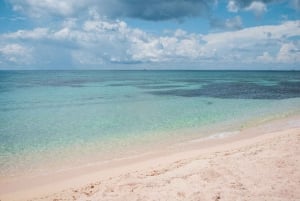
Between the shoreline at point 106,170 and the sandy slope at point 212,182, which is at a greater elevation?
the sandy slope at point 212,182

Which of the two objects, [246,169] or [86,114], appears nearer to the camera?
[246,169]

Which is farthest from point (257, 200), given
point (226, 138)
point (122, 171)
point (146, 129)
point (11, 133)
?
point (11, 133)

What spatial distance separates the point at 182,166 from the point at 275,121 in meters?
13.2

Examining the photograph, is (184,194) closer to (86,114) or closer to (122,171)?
(122,171)

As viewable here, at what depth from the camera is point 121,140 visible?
593 inches

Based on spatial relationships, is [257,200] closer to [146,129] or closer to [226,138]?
[226,138]

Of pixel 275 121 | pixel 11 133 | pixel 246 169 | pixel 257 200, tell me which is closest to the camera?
pixel 257 200

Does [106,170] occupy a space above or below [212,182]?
below

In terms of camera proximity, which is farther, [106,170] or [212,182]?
[106,170]

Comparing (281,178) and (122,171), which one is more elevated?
(281,178)

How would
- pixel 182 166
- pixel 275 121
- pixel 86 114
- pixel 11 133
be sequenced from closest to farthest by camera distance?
pixel 182 166 → pixel 11 133 → pixel 275 121 → pixel 86 114

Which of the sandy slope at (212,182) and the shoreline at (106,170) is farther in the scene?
the shoreline at (106,170)

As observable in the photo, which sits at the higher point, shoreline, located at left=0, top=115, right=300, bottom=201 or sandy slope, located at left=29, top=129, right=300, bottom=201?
sandy slope, located at left=29, top=129, right=300, bottom=201

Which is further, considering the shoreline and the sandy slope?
the shoreline
